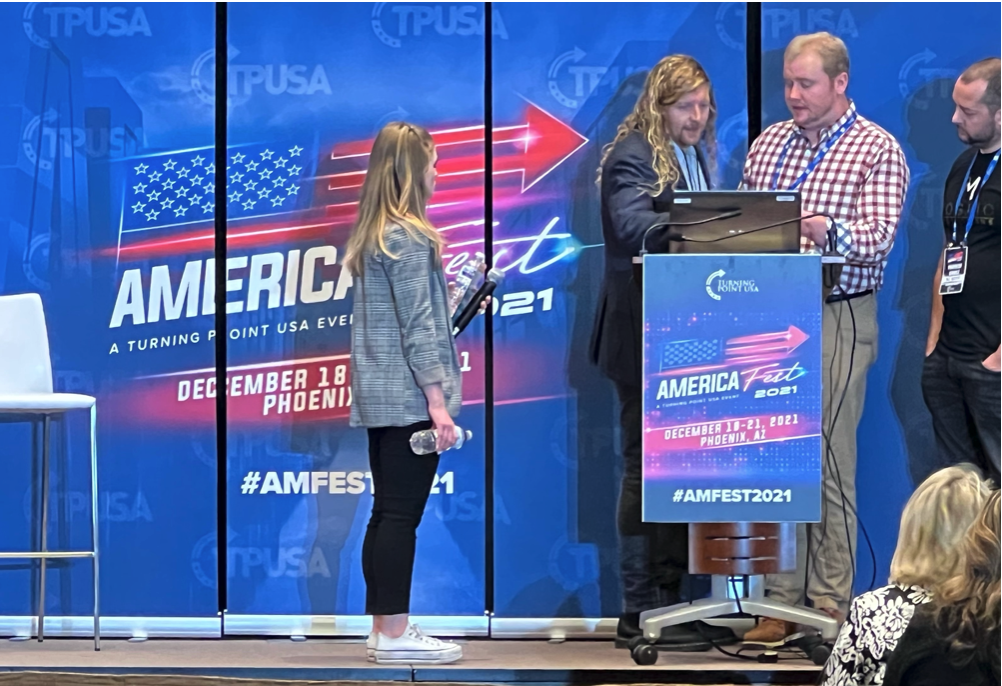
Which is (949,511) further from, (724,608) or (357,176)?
(357,176)

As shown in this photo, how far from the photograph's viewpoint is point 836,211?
14.0ft

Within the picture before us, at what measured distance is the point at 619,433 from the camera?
4508 millimetres

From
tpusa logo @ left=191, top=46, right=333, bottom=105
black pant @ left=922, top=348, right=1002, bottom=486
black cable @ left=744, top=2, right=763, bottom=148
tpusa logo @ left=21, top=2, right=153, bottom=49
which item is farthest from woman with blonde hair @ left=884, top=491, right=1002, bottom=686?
tpusa logo @ left=21, top=2, right=153, bottom=49

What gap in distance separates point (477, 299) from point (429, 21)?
1.03 metres

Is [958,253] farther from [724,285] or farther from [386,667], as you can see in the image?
[386,667]

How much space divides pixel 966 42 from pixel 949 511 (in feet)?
8.49

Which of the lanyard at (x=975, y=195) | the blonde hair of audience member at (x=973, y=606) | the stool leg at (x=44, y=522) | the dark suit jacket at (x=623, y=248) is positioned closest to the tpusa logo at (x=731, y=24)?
the dark suit jacket at (x=623, y=248)

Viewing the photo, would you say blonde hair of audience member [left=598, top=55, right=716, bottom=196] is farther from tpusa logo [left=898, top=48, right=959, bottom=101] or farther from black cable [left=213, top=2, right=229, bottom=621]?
black cable [left=213, top=2, right=229, bottom=621]

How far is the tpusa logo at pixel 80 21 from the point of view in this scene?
447 cm

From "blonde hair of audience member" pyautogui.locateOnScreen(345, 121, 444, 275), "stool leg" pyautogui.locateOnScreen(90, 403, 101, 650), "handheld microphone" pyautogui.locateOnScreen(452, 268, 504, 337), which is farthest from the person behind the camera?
"stool leg" pyautogui.locateOnScreen(90, 403, 101, 650)

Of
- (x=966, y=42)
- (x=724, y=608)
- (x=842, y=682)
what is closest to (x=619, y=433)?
(x=724, y=608)

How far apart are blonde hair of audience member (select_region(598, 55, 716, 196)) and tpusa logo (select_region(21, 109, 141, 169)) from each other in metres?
1.65

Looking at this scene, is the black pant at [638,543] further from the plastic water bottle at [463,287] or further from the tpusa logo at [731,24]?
the tpusa logo at [731,24]

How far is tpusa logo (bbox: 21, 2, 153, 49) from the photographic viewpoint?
447 centimetres
